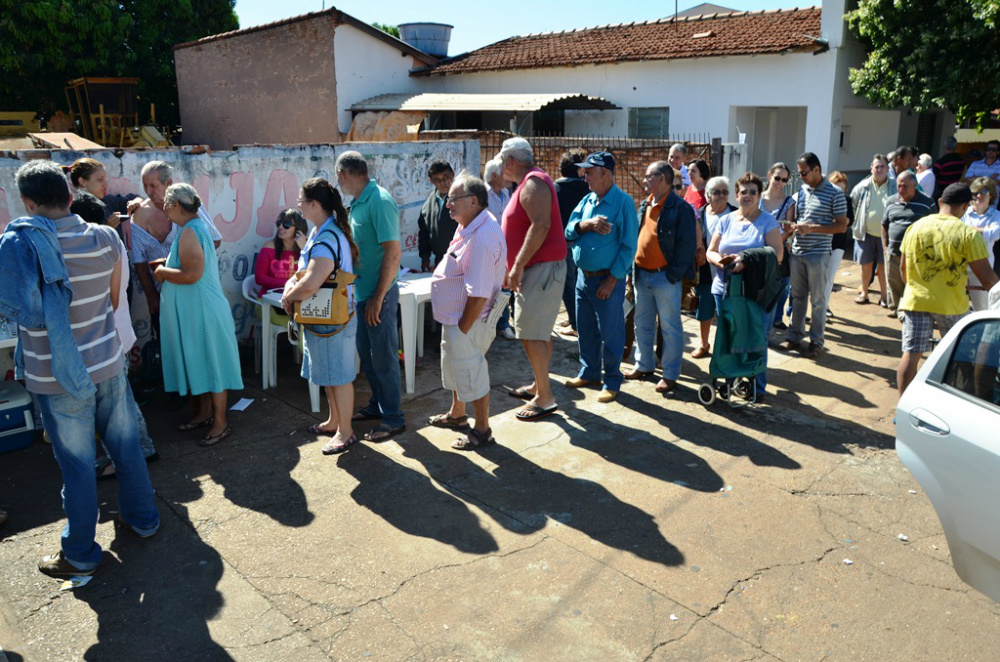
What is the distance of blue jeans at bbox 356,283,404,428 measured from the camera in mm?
5164

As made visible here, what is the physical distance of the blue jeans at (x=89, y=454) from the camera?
3617mm

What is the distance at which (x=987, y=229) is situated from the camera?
6.99 meters

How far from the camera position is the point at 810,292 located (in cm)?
730

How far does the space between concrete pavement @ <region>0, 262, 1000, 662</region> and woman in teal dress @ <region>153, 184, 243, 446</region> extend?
17.3 inches

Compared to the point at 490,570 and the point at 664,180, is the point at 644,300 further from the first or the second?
the point at 490,570

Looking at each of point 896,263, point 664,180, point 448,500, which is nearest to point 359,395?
point 448,500

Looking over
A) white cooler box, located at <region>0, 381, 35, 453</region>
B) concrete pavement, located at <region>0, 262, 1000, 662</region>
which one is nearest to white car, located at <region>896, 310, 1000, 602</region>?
concrete pavement, located at <region>0, 262, 1000, 662</region>

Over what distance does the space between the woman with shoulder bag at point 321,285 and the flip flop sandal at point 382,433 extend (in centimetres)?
14

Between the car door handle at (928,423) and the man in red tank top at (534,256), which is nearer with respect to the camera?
the car door handle at (928,423)

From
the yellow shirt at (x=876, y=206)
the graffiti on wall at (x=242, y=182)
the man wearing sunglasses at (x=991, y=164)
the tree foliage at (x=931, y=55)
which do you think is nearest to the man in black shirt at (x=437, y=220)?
→ the graffiti on wall at (x=242, y=182)

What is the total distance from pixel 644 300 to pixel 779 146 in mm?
15951

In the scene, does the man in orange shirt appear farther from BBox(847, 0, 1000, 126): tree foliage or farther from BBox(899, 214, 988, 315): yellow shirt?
BBox(847, 0, 1000, 126): tree foliage

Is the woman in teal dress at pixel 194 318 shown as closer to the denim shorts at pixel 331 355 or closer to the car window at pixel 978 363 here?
the denim shorts at pixel 331 355

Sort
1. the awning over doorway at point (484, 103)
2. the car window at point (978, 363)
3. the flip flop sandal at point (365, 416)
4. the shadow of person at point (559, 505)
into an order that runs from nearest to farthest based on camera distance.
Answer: the car window at point (978, 363) < the shadow of person at point (559, 505) < the flip flop sandal at point (365, 416) < the awning over doorway at point (484, 103)
